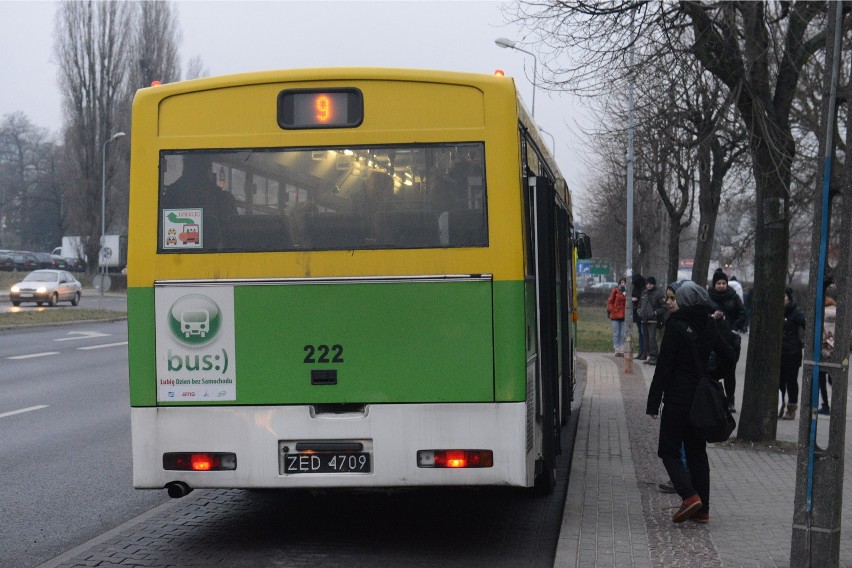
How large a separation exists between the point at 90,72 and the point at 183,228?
57.6m

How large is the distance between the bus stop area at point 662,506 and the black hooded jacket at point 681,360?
87 centimetres

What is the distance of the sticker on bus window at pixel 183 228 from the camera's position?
690 centimetres

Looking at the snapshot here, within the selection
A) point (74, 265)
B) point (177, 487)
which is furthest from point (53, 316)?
point (74, 265)

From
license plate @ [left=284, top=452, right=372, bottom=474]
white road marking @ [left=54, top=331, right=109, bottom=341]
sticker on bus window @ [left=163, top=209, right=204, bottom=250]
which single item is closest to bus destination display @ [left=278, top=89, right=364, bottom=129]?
sticker on bus window @ [left=163, top=209, right=204, bottom=250]

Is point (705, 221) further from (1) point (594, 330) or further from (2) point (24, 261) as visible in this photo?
(2) point (24, 261)

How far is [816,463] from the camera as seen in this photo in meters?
6.22

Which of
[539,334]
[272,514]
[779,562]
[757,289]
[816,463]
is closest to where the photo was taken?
[816,463]

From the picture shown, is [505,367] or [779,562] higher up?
[505,367]

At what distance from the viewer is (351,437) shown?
6.73 m

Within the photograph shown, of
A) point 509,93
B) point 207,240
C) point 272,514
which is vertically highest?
point 509,93

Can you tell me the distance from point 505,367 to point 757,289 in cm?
620

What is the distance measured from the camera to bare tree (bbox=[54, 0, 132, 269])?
2402 inches

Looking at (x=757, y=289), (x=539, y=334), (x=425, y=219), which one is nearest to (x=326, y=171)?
(x=425, y=219)

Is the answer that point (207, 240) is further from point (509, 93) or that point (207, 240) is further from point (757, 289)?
point (757, 289)
